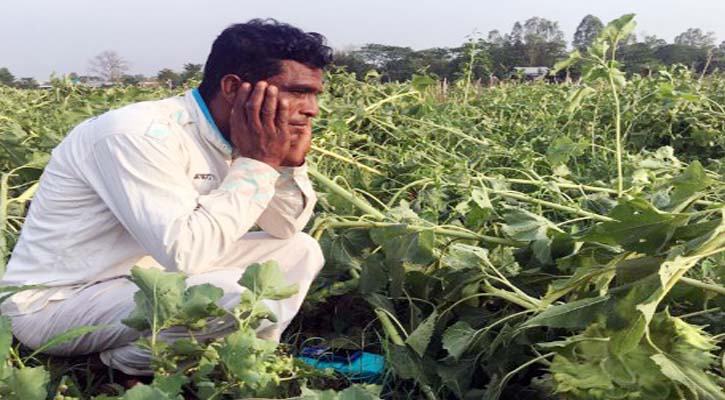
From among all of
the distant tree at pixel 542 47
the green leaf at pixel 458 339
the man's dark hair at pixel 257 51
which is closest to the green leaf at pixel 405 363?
the green leaf at pixel 458 339

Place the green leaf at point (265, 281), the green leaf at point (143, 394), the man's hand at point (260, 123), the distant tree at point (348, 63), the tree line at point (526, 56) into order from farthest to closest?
the tree line at point (526, 56) → the distant tree at point (348, 63) → the man's hand at point (260, 123) → the green leaf at point (265, 281) → the green leaf at point (143, 394)

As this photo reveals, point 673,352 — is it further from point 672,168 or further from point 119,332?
point 672,168

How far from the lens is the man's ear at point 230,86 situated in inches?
83.4

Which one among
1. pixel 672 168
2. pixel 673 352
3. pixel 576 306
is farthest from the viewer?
pixel 672 168

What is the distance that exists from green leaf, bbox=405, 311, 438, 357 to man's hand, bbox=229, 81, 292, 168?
632mm

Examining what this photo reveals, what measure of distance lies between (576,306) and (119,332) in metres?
1.29

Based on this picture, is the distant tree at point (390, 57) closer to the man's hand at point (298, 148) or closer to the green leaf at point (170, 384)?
the man's hand at point (298, 148)

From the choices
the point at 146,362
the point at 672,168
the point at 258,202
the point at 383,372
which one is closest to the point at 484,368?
the point at 383,372

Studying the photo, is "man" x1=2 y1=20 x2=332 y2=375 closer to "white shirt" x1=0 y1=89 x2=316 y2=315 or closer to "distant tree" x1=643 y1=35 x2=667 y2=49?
"white shirt" x1=0 y1=89 x2=316 y2=315

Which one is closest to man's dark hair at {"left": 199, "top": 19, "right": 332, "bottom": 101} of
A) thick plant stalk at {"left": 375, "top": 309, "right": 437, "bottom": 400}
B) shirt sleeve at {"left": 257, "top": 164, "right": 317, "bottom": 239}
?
shirt sleeve at {"left": 257, "top": 164, "right": 317, "bottom": 239}

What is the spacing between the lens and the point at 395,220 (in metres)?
2.42

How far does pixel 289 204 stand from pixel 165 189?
573mm


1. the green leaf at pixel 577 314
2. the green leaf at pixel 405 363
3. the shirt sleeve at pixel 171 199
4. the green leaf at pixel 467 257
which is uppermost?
the shirt sleeve at pixel 171 199

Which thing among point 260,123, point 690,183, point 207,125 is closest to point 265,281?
point 260,123
